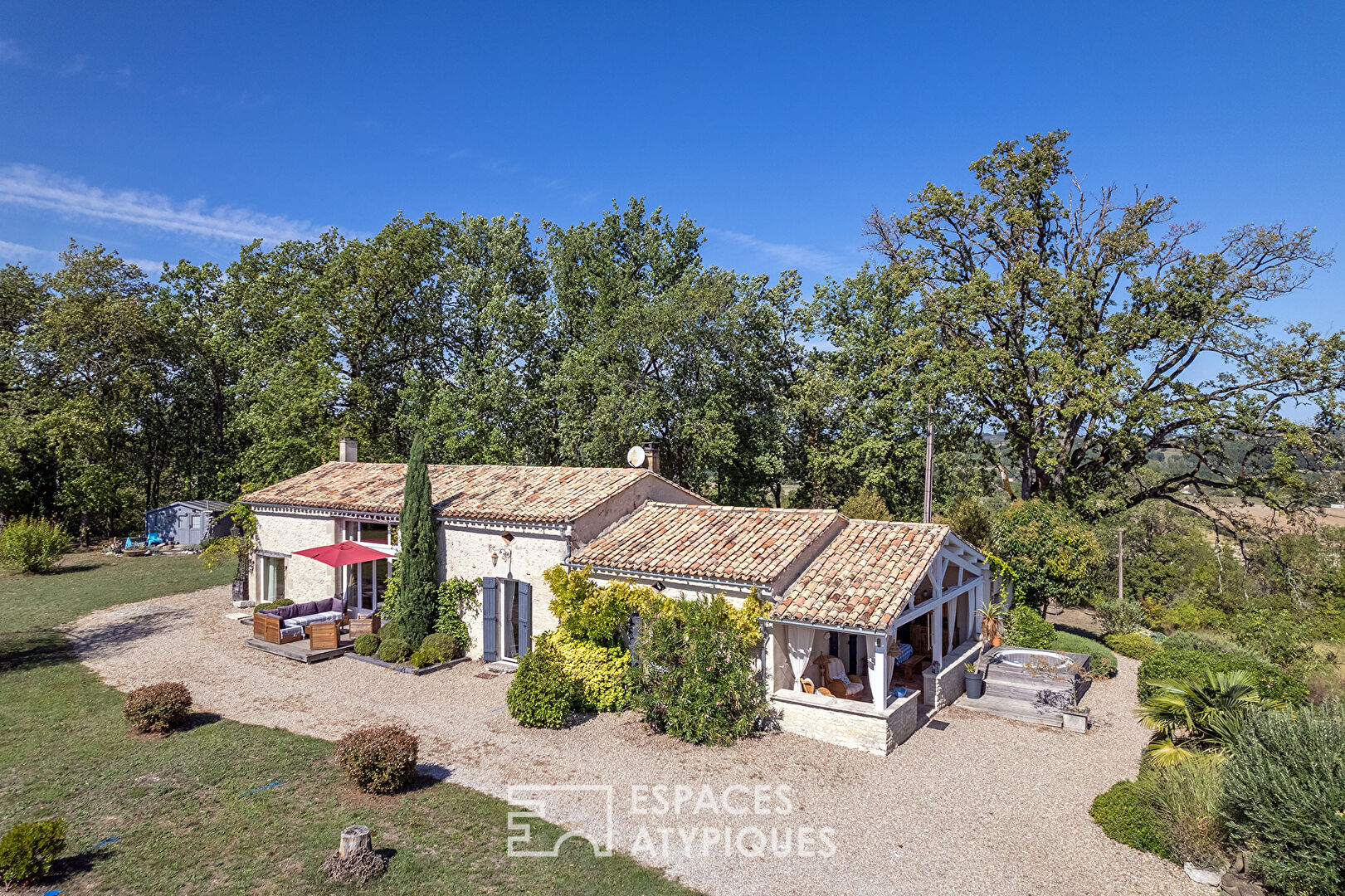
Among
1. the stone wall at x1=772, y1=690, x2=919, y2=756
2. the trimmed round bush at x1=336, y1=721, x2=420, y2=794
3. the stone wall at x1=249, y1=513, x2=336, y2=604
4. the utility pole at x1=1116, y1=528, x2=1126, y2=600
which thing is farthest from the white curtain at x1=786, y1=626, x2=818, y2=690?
the utility pole at x1=1116, y1=528, x2=1126, y2=600

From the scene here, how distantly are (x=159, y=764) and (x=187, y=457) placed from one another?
43.7 metres

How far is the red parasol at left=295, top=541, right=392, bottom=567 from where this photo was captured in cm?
1877

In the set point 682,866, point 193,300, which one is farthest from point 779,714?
point 193,300

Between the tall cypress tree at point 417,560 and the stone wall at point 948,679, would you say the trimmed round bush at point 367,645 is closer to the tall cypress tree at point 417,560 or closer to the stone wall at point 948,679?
the tall cypress tree at point 417,560

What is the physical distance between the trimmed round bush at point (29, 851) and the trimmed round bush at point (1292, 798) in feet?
47.0

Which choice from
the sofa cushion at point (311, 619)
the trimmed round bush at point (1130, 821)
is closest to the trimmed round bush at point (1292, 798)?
the trimmed round bush at point (1130, 821)

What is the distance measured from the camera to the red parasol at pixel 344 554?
61.6 ft

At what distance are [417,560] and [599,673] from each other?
6.32 m

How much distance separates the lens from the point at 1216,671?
524 inches

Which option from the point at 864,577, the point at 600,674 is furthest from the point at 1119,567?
the point at 600,674

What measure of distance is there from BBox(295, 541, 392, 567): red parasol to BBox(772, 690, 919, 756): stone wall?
39.3ft

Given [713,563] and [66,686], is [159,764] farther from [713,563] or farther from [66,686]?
[713,563]

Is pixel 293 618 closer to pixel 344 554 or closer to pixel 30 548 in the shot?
pixel 344 554

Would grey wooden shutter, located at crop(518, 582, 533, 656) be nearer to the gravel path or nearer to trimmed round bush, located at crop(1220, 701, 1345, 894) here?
the gravel path
